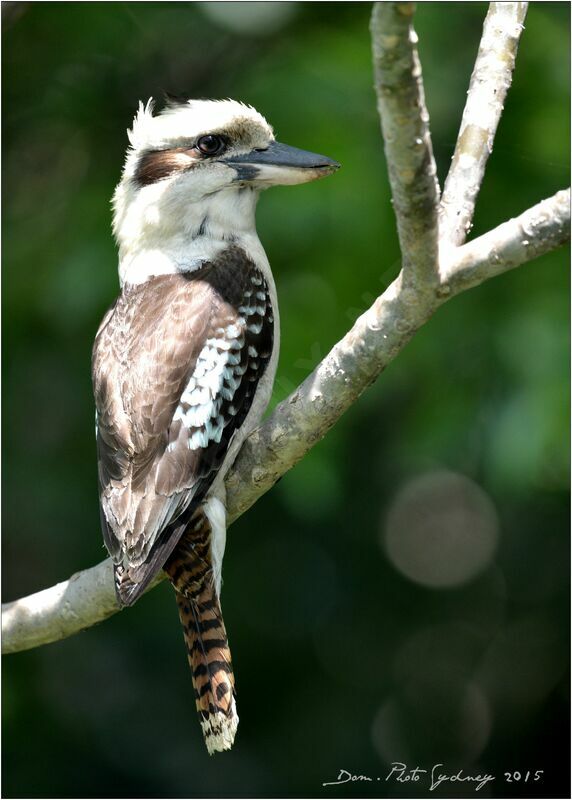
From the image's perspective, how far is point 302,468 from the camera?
4188mm

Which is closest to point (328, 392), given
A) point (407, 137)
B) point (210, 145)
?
point (407, 137)

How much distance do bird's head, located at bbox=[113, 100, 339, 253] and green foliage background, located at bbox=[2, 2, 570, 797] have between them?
628 millimetres

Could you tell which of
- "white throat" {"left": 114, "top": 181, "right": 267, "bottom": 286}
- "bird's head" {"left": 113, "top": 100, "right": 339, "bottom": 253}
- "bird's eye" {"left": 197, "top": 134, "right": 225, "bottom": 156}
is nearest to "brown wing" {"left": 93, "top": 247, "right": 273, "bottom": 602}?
"white throat" {"left": 114, "top": 181, "right": 267, "bottom": 286}

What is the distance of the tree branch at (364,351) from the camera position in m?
2.35

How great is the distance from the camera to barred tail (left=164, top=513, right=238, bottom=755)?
3146 millimetres

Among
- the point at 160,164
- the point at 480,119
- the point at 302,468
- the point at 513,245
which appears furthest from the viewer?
the point at 302,468

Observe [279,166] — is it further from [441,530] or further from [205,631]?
[441,530]

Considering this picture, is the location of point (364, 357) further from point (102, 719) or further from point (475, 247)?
point (102, 719)

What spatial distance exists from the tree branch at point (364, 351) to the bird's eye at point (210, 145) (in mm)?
1011

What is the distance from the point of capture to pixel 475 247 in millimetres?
2488

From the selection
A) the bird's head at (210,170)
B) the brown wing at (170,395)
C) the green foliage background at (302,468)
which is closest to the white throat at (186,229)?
the bird's head at (210,170)

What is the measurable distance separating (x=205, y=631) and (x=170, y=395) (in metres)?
0.68

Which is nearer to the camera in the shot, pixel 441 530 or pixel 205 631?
pixel 205 631

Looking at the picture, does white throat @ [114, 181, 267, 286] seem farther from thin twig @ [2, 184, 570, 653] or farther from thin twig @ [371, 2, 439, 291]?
thin twig @ [371, 2, 439, 291]
